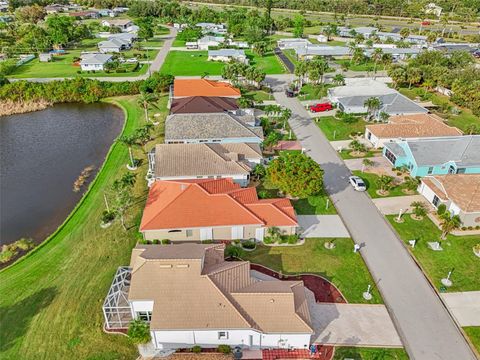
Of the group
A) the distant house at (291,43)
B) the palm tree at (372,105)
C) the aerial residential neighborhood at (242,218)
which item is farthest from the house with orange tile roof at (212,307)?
the distant house at (291,43)

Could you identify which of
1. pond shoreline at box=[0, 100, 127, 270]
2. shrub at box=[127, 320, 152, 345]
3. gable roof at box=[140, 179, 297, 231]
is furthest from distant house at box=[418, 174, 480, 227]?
pond shoreline at box=[0, 100, 127, 270]

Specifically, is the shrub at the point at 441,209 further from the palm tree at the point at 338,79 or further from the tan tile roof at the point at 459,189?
the palm tree at the point at 338,79

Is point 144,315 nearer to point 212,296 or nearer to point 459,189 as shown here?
point 212,296

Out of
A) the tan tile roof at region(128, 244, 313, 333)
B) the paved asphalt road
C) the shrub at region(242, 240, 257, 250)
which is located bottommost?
the shrub at region(242, 240, 257, 250)

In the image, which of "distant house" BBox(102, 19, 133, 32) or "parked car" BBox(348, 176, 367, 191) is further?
"distant house" BBox(102, 19, 133, 32)

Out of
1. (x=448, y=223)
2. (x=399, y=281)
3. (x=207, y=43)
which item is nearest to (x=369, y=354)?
(x=399, y=281)

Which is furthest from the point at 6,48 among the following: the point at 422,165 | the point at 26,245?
the point at 422,165

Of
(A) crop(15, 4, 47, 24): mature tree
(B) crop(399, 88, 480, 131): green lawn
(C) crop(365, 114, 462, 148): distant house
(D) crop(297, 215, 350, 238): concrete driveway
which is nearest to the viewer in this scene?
(D) crop(297, 215, 350, 238): concrete driveway

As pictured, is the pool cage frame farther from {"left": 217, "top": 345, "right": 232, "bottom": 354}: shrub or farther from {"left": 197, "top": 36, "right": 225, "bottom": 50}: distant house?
{"left": 197, "top": 36, "right": 225, "bottom": 50}: distant house
